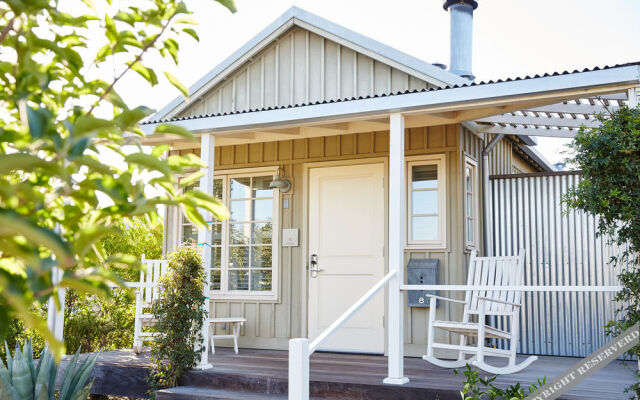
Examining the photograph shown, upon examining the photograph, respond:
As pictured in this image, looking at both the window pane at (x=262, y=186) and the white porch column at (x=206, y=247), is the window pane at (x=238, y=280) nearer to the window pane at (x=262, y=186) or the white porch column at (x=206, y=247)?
the window pane at (x=262, y=186)

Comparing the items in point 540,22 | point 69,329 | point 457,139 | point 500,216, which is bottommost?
point 69,329

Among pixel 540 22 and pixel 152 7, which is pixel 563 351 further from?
pixel 540 22

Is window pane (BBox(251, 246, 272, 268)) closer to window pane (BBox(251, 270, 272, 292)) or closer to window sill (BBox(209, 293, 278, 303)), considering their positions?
window pane (BBox(251, 270, 272, 292))

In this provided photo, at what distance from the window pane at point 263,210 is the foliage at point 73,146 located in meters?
6.02

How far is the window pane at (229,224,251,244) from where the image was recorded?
7523mm

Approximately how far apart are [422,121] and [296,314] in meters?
2.48

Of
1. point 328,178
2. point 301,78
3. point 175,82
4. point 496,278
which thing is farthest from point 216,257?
point 175,82

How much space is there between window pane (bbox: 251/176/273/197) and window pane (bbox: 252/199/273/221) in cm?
8

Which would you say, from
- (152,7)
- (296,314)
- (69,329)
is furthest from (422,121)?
(69,329)

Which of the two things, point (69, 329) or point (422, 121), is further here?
point (69, 329)

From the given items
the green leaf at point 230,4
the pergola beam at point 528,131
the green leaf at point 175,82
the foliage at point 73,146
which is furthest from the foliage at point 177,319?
the green leaf at point 230,4

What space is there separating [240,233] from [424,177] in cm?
224

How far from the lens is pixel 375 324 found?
6.69 m

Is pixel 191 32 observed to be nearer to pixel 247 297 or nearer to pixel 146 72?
pixel 146 72
